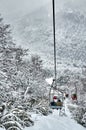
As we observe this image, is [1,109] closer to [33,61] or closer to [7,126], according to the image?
[7,126]

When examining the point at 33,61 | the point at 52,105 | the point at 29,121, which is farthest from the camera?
the point at 33,61

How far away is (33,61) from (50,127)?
121ft

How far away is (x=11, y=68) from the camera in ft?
64.3

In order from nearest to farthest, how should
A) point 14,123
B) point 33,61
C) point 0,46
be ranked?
point 14,123
point 0,46
point 33,61

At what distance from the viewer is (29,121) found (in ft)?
33.7

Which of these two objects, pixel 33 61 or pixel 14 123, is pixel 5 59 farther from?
pixel 33 61

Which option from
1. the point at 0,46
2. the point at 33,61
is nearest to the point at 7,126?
the point at 0,46

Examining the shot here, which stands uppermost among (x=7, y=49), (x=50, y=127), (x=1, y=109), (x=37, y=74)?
(x=7, y=49)

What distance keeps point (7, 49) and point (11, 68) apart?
1.51 meters

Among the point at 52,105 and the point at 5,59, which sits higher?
the point at 5,59

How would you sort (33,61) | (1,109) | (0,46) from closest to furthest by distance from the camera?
1. (1,109)
2. (0,46)
3. (33,61)

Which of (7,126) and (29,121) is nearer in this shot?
(7,126)

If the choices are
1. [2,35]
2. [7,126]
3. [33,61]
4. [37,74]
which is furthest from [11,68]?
[33,61]

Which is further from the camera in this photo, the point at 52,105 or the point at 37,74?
the point at 37,74
